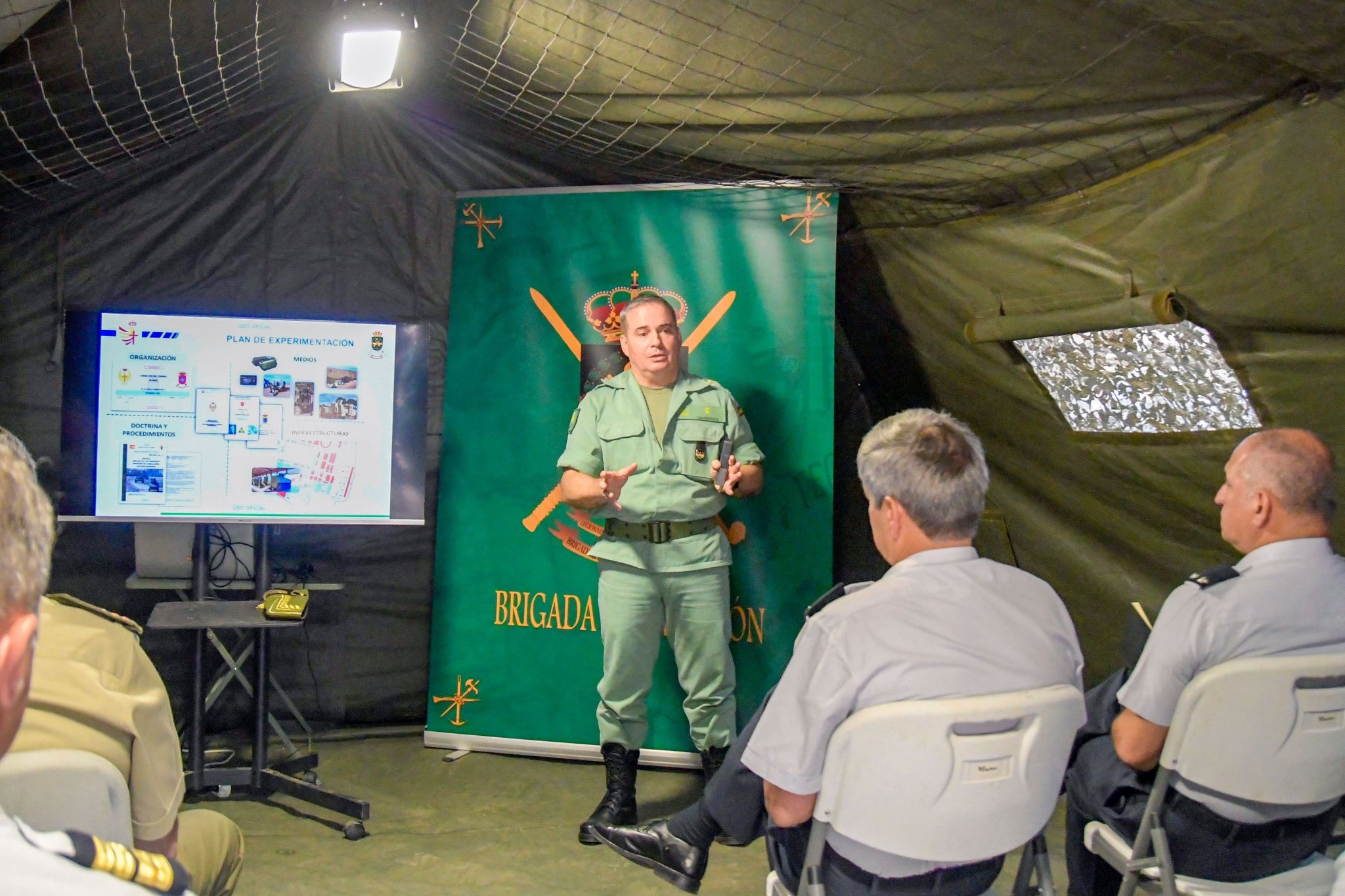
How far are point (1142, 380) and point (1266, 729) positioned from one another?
1344mm

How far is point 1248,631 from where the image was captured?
1.82 m

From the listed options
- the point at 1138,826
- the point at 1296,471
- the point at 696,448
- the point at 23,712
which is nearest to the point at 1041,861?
the point at 1138,826

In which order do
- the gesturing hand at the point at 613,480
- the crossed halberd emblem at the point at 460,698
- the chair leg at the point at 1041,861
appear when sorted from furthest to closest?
the crossed halberd emblem at the point at 460,698 → the gesturing hand at the point at 613,480 → the chair leg at the point at 1041,861

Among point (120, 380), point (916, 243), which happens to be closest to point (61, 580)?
point (120, 380)

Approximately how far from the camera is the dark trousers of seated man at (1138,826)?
1.89m

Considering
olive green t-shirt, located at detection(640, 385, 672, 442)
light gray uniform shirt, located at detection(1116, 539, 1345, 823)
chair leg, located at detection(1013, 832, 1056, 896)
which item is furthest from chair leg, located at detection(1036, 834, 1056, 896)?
olive green t-shirt, located at detection(640, 385, 672, 442)

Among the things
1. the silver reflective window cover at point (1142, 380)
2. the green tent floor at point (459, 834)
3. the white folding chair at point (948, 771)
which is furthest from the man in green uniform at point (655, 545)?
the white folding chair at point (948, 771)

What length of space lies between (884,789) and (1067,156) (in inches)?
68.8

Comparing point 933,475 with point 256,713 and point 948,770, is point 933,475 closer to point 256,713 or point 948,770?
point 948,770

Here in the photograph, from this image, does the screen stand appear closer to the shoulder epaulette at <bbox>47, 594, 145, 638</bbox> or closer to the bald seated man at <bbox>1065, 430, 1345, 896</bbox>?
the shoulder epaulette at <bbox>47, 594, 145, 638</bbox>

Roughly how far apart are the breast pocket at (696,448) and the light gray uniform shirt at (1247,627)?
157 cm

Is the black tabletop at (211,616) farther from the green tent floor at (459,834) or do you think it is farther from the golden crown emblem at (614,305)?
the golden crown emblem at (614,305)

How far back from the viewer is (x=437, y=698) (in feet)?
12.6

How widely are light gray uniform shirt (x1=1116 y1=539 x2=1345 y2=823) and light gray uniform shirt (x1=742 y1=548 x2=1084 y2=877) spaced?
0.35m
